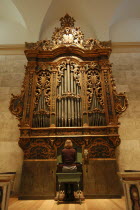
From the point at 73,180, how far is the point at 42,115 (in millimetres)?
2352

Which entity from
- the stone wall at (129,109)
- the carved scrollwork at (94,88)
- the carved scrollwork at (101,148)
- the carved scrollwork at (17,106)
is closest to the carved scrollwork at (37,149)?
the carved scrollwork at (17,106)

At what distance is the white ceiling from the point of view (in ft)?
25.5

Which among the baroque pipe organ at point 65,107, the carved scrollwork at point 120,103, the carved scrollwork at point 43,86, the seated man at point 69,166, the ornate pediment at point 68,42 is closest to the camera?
the seated man at point 69,166

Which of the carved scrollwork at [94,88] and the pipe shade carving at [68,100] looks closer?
the pipe shade carving at [68,100]

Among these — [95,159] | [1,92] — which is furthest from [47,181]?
[1,92]

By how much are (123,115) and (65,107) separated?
8.40 feet

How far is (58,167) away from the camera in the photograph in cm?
486

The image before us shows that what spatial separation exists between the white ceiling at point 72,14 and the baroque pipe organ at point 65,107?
164cm

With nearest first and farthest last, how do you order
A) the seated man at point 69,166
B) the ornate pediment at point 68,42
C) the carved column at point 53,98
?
1. the seated man at point 69,166
2. the carved column at point 53,98
3. the ornate pediment at point 68,42

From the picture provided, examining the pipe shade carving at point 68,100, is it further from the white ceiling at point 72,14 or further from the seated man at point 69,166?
the white ceiling at point 72,14

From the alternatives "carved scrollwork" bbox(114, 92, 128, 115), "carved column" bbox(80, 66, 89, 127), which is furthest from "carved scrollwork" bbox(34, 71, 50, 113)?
"carved scrollwork" bbox(114, 92, 128, 115)

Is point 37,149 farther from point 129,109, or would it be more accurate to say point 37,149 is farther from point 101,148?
point 129,109

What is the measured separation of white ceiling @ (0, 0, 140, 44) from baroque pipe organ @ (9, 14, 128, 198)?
5.38 feet

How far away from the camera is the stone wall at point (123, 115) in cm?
625
